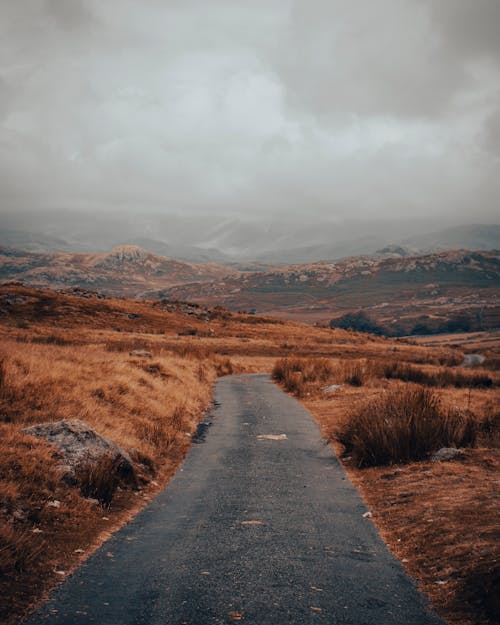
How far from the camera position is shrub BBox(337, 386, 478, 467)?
11617mm

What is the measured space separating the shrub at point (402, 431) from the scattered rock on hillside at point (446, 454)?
349 mm

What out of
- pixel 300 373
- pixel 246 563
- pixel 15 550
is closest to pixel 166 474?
pixel 246 563

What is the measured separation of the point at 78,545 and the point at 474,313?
677 feet

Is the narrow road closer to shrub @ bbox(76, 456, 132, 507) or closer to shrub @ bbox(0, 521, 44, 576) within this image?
shrub @ bbox(0, 521, 44, 576)

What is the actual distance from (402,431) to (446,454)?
1090 millimetres

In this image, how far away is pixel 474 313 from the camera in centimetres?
19150

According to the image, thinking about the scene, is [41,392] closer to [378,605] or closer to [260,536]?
[260,536]

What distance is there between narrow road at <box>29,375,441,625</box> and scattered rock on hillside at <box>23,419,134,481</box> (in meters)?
1.18

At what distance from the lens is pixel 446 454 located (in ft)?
37.1

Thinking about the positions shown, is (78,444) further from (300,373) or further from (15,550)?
(300,373)

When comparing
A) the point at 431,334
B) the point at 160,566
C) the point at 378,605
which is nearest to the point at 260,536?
the point at 160,566

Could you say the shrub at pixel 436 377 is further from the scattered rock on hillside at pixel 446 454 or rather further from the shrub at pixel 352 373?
the scattered rock on hillside at pixel 446 454

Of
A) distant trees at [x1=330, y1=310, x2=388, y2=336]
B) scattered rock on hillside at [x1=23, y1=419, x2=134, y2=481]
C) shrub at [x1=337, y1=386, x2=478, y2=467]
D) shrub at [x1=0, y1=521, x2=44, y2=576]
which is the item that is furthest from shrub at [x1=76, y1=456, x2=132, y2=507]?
distant trees at [x1=330, y1=310, x2=388, y2=336]

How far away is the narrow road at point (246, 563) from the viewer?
4988 mm
